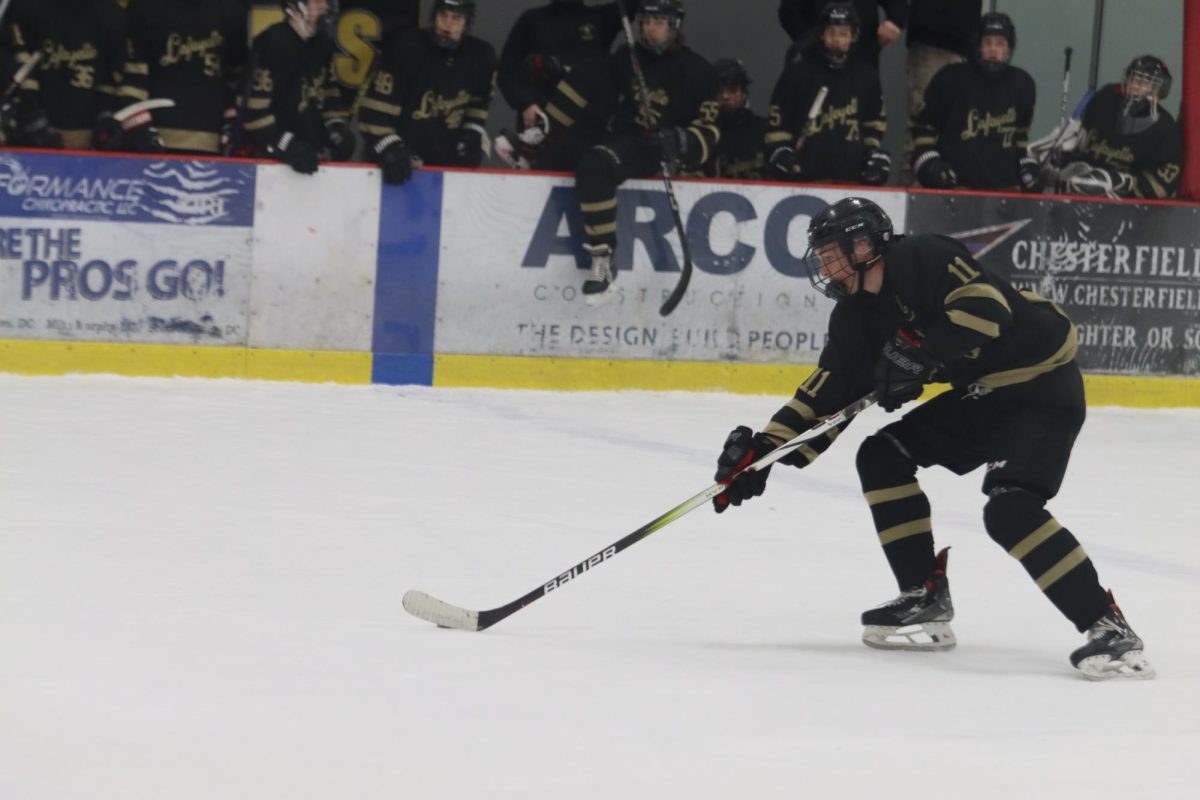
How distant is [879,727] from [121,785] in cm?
134

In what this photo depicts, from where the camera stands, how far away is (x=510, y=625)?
412cm

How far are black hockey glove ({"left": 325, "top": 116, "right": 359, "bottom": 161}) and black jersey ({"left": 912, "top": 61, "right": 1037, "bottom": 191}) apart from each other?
2.47 meters

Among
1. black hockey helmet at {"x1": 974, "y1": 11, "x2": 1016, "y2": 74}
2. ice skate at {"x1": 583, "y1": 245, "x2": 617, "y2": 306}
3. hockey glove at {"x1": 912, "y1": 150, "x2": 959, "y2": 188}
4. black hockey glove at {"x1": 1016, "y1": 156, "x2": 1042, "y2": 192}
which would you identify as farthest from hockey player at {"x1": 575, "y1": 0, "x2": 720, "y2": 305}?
black hockey glove at {"x1": 1016, "y1": 156, "x2": 1042, "y2": 192}

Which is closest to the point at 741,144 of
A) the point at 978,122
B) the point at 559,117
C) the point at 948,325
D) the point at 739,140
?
the point at 739,140

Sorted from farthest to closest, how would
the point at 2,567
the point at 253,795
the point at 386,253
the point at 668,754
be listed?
the point at 386,253 → the point at 2,567 → the point at 668,754 → the point at 253,795

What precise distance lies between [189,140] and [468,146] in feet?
3.76

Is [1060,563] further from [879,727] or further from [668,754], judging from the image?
[668,754]

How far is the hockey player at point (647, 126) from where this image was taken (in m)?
7.71

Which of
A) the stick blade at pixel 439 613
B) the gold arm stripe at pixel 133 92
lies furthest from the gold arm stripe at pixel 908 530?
the gold arm stripe at pixel 133 92

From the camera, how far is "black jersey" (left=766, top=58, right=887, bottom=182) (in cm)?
814

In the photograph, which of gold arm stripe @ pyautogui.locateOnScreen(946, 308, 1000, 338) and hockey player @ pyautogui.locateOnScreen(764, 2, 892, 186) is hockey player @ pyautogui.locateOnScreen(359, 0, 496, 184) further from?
gold arm stripe @ pyautogui.locateOnScreen(946, 308, 1000, 338)

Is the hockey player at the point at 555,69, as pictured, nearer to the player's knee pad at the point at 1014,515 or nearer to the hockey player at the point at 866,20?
the hockey player at the point at 866,20

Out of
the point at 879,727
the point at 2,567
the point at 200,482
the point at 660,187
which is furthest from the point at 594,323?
the point at 879,727

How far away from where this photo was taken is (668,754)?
3.12 m
